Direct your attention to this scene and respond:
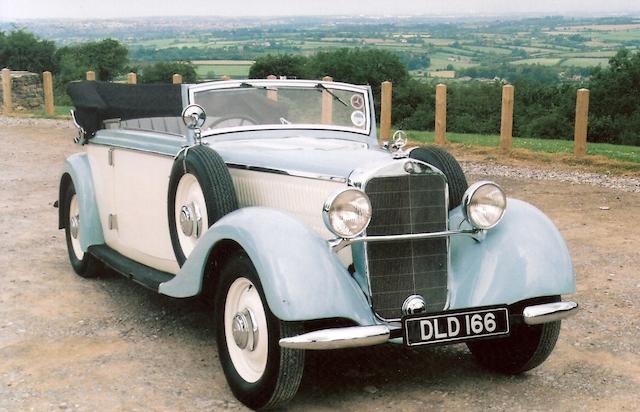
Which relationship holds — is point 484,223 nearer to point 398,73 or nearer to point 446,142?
point 446,142

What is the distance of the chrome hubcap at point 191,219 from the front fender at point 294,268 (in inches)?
25.6

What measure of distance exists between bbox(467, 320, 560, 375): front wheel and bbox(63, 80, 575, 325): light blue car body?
29cm

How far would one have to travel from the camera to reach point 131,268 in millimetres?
5832

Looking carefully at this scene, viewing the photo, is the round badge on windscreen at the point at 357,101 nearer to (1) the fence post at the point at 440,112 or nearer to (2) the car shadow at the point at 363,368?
(2) the car shadow at the point at 363,368

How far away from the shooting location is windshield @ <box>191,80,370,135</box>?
18.5 ft

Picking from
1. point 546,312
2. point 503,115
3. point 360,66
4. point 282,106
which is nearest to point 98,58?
point 360,66

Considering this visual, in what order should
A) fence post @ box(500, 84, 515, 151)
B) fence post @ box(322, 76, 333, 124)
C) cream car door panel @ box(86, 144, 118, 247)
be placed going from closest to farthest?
fence post @ box(322, 76, 333, 124), cream car door panel @ box(86, 144, 118, 247), fence post @ box(500, 84, 515, 151)

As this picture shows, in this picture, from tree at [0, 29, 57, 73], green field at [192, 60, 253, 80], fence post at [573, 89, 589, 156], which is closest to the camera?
green field at [192, 60, 253, 80]

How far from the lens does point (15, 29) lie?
4197 cm

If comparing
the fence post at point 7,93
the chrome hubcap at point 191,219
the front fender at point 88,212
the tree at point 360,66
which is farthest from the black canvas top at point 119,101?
the tree at point 360,66

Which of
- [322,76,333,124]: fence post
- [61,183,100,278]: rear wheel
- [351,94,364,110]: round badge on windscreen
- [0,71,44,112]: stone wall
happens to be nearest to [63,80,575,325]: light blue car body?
[322,76,333,124]: fence post

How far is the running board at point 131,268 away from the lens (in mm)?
5454

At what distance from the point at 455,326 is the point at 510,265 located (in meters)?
0.53

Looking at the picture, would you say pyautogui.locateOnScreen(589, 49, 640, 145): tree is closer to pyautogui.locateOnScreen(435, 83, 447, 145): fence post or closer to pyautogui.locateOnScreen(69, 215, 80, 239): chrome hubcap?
pyautogui.locateOnScreen(435, 83, 447, 145): fence post
